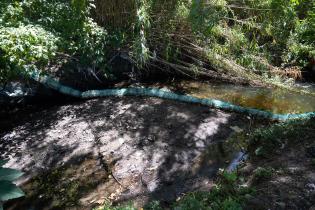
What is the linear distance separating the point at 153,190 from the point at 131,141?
0.97 metres

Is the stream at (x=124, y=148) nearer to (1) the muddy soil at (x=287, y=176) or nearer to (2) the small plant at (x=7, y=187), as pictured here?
(1) the muddy soil at (x=287, y=176)

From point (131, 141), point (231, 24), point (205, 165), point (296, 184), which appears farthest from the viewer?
point (231, 24)

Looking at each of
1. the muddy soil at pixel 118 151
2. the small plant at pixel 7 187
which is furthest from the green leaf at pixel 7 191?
the muddy soil at pixel 118 151

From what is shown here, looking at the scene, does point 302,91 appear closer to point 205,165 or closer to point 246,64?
point 246,64

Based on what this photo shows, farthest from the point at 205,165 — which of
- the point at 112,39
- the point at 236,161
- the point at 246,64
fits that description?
the point at 246,64

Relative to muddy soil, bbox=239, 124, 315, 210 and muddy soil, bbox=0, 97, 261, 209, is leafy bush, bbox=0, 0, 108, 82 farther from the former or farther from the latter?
muddy soil, bbox=239, 124, 315, 210

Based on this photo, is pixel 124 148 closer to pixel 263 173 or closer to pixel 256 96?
pixel 263 173

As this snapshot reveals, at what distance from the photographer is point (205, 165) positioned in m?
3.85

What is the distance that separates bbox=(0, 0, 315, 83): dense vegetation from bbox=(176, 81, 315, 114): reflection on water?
0.82ft

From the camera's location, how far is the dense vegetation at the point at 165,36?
4.45 meters

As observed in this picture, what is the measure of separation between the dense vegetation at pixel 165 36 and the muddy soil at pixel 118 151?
807 mm

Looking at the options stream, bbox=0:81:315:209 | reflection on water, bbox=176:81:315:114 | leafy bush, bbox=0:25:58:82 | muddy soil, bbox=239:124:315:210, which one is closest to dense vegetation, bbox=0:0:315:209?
leafy bush, bbox=0:25:58:82

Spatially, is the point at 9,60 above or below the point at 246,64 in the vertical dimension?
above

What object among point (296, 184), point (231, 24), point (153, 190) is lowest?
point (153, 190)
